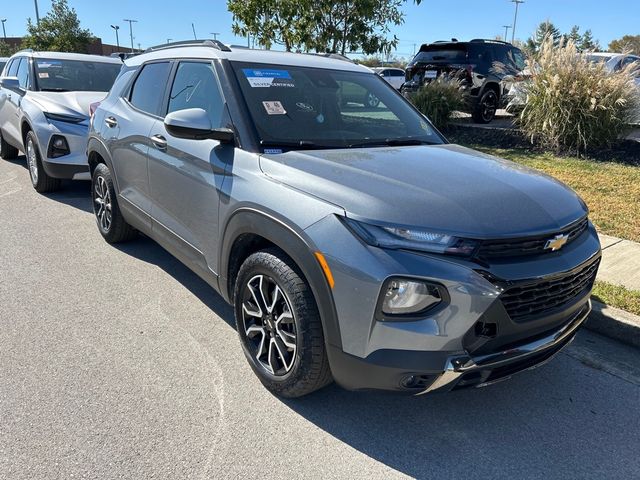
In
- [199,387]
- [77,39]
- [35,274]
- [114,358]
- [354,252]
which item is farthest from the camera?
[77,39]

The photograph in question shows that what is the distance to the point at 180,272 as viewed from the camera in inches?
187

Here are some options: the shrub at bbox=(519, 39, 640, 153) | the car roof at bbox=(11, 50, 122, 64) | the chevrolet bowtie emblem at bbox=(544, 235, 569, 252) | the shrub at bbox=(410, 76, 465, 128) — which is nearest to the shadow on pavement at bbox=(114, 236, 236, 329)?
the chevrolet bowtie emblem at bbox=(544, 235, 569, 252)

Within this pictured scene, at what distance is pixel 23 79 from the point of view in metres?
8.01

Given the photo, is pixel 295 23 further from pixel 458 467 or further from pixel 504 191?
pixel 458 467

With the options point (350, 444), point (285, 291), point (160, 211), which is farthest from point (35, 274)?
point (350, 444)

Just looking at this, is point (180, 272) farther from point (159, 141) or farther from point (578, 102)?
point (578, 102)

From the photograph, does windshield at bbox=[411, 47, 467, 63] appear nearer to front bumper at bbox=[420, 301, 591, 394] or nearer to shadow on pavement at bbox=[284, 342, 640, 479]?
shadow on pavement at bbox=[284, 342, 640, 479]

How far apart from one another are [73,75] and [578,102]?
25.6 ft

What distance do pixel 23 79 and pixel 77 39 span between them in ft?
88.7

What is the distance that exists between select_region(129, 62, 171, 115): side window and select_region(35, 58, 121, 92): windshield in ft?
12.4

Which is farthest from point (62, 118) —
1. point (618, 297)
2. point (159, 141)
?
point (618, 297)

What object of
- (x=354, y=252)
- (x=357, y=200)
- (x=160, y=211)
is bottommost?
(x=160, y=211)

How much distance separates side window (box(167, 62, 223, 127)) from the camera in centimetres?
341

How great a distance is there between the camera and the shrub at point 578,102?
8.41 metres
